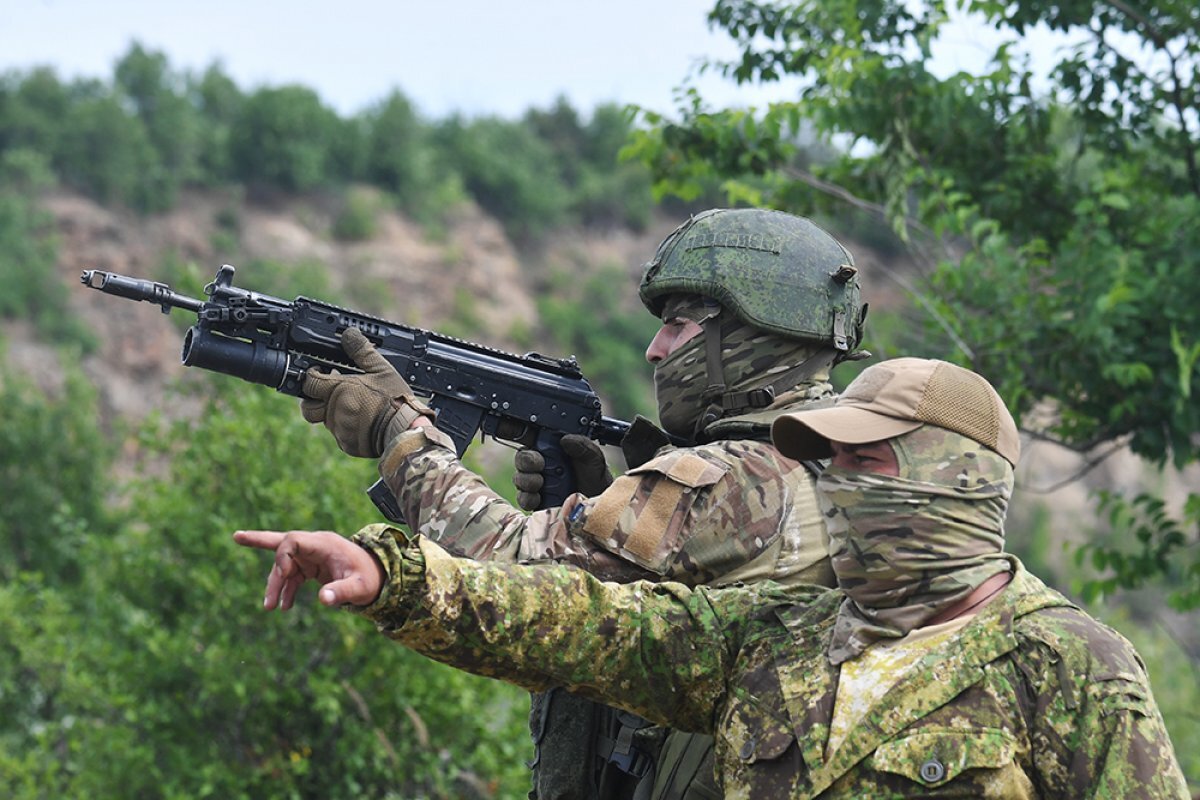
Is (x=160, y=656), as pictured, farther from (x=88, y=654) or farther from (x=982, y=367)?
(x=982, y=367)

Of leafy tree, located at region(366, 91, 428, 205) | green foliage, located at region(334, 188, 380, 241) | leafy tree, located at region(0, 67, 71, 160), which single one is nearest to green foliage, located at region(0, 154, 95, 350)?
leafy tree, located at region(0, 67, 71, 160)

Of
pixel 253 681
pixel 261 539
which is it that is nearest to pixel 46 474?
pixel 253 681

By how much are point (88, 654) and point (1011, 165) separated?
6.64m

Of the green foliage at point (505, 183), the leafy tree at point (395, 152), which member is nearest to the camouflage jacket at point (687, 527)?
the leafy tree at point (395, 152)

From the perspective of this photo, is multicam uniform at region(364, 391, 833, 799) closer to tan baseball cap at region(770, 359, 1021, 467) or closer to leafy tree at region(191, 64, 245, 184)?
tan baseball cap at region(770, 359, 1021, 467)

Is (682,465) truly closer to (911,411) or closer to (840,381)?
(911,411)

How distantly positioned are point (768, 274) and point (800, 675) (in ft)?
4.77

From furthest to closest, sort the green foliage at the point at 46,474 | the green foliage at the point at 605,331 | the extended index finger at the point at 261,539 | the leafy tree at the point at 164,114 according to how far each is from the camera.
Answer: the green foliage at the point at 605,331 < the leafy tree at the point at 164,114 < the green foliage at the point at 46,474 < the extended index finger at the point at 261,539

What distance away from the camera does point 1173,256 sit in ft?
22.4

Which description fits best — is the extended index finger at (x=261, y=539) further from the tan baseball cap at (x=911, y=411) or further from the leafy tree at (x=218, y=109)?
the leafy tree at (x=218, y=109)

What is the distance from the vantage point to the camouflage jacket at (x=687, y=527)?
3.46m

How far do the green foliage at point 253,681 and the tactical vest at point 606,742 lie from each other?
425 centimetres

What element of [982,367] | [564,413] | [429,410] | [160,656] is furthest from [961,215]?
[160,656]

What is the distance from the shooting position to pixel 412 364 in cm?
449
